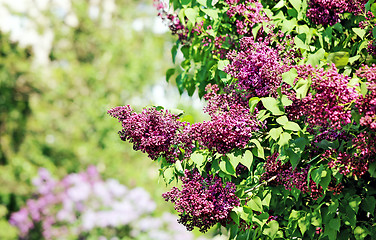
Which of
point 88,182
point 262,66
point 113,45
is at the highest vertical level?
point 113,45

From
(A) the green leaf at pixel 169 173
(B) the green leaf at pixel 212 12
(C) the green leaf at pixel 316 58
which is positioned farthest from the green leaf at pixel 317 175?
(B) the green leaf at pixel 212 12

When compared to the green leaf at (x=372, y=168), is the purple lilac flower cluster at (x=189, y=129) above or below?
above

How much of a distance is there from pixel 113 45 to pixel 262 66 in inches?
347

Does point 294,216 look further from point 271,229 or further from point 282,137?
point 282,137

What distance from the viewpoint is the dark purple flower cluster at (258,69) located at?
2127 millimetres

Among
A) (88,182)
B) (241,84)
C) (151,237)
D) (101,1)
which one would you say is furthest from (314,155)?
(101,1)

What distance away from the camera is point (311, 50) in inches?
95.0

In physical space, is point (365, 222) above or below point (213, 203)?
below

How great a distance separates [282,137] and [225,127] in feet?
0.85

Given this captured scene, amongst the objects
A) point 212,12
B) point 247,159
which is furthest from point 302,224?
point 212,12

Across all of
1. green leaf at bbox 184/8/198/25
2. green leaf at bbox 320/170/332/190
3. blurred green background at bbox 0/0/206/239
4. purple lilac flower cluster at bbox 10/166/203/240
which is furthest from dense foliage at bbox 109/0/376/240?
blurred green background at bbox 0/0/206/239

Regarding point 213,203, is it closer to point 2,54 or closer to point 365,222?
point 365,222

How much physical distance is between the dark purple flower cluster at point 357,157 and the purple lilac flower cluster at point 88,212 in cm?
593

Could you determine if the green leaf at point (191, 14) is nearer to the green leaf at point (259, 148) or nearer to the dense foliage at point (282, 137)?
the dense foliage at point (282, 137)
